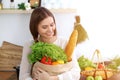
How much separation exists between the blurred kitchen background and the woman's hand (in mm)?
985

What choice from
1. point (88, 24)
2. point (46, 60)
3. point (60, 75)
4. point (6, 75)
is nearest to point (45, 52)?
point (46, 60)

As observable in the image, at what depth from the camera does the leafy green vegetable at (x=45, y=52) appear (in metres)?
1.30

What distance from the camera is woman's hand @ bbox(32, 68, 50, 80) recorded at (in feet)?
4.26

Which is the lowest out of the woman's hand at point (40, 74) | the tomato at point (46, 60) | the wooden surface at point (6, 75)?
the wooden surface at point (6, 75)

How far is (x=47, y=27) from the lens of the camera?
1.39 m

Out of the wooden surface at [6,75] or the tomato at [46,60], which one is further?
the wooden surface at [6,75]

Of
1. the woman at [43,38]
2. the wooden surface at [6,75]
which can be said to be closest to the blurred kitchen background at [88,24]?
the wooden surface at [6,75]

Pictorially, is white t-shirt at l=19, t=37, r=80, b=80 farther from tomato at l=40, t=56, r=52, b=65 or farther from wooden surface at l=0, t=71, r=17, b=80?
wooden surface at l=0, t=71, r=17, b=80

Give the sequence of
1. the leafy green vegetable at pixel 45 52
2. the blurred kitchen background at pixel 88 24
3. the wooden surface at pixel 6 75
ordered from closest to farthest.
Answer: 1. the leafy green vegetable at pixel 45 52
2. the wooden surface at pixel 6 75
3. the blurred kitchen background at pixel 88 24

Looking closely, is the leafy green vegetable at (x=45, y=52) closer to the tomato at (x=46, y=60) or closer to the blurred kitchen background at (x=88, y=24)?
the tomato at (x=46, y=60)

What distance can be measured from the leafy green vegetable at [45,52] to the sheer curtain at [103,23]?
1001mm

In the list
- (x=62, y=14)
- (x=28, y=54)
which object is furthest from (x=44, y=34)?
(x=62, y=14)

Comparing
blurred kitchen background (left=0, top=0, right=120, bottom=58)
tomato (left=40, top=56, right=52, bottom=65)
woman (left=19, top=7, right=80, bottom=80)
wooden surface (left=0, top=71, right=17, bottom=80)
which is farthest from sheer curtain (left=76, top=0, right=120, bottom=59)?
tomato (left=40, top=56, right=52, bottom=65)

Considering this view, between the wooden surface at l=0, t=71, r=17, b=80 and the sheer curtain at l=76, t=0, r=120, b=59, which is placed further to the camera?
the sheer curtain at l=76, t=0, r=120, b=59
